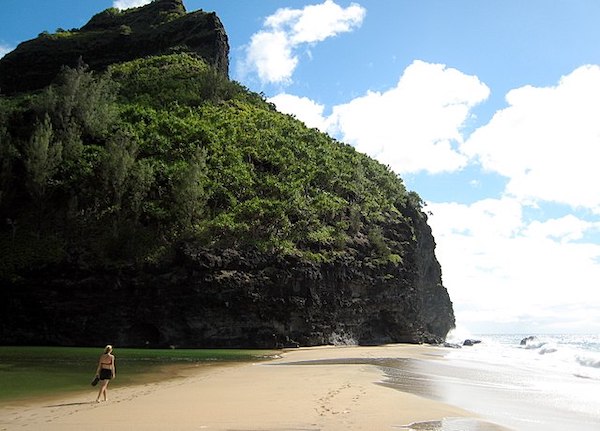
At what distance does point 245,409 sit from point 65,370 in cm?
1266

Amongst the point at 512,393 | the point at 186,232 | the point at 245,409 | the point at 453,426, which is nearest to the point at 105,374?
the point at 245,409

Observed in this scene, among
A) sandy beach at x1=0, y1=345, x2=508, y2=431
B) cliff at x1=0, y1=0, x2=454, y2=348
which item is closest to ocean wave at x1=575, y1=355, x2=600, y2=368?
cliff at x1=0, y1=0, x2=454, y2=348

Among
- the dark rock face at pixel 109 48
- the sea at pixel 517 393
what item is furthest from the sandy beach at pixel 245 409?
the dark rock face at pixel 109 48

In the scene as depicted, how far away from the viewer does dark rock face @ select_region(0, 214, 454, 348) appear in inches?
1511

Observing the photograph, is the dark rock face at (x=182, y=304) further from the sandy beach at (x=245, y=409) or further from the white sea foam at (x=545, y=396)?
the sandy beach at (x=245, y=409)

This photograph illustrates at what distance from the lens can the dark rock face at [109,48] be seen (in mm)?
80562

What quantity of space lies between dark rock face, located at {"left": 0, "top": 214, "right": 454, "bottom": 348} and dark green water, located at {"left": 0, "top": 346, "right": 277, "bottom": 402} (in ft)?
25.4

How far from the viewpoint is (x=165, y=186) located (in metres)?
45.9

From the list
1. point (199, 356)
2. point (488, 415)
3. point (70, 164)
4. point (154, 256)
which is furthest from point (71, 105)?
point (488, 415)

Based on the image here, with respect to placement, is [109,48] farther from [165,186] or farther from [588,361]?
[588,361]

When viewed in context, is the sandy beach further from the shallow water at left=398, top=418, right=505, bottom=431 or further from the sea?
the sea

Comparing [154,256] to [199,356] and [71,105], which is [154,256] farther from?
[71,105]

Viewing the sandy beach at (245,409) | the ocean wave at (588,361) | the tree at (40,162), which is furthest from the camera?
the tree at (40,162)

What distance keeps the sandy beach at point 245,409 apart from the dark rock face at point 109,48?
70.4m
